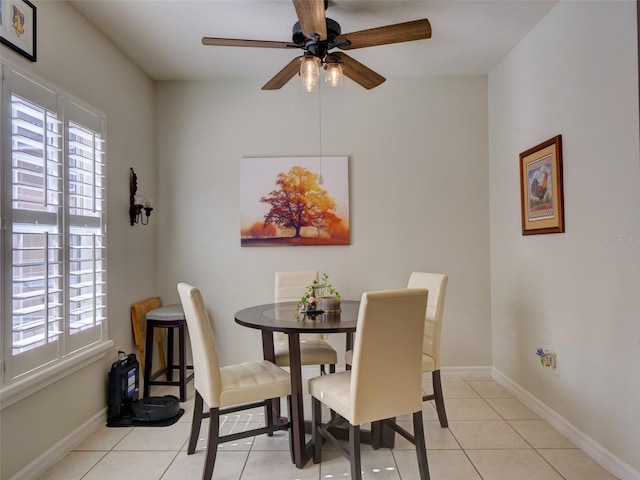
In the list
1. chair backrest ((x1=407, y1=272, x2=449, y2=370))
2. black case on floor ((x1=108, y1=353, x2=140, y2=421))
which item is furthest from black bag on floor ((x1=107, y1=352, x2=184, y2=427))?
chair backrest ((x1=407, y1=272, x2=449, y2=370))

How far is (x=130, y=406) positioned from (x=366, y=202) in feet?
8.10

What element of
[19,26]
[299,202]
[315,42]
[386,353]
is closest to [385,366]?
[386,353]

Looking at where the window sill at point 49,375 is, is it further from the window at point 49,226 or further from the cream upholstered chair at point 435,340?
the cream upholstered chair at point 435,340

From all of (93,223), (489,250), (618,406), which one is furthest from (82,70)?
(618,406)

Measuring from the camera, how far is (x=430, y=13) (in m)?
2.59

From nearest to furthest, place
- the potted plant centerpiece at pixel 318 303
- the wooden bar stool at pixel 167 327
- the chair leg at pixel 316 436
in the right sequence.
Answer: the chair leg at pixel 316 436
the potted plant centerpiece at pixel 318 303
the wooden bar stool at pixel 167 327

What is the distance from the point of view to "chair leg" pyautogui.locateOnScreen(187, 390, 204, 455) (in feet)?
7.08

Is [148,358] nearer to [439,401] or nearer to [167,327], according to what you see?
[167,327]

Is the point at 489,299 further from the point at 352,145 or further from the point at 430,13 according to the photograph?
the point at 430,13

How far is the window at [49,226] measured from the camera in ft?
6.28

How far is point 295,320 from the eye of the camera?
7.36 feet

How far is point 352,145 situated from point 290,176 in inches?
25.1

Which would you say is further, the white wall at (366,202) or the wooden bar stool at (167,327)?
the white wall at (366,202)

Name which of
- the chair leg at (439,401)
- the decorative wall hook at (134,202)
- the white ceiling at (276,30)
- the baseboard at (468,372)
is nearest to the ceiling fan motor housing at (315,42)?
the white ceiling at (276,30)
